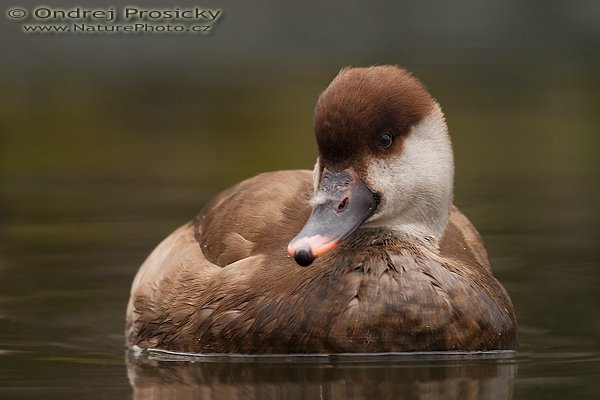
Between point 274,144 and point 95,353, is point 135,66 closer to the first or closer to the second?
point 274,144

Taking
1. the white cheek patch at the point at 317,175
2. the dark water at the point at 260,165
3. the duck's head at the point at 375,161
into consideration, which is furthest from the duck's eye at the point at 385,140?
the dark water at the point at 260,165

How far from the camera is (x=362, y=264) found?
28.1ft

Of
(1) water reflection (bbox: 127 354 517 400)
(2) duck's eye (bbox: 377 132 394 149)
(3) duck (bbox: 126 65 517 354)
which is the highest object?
(2) duck's eye (bbox: 377 132 394 149)

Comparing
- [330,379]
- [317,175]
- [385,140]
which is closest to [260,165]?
[317,175]

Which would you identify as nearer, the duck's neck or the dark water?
the dark water

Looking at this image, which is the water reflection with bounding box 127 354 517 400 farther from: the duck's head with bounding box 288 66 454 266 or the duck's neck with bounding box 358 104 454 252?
the duck's neck with bounding box 358 104 454 252

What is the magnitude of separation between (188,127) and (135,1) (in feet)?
5.96

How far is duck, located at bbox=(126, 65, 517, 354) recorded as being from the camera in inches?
329

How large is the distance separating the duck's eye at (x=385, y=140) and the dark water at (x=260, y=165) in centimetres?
107

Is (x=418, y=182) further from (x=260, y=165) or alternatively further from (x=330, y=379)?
(x=260, y=165)

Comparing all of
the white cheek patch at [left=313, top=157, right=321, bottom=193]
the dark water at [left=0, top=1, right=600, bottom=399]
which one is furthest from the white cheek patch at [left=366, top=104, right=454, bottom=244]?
the dark water at [left=0, top=1, right=600, bottom=399]

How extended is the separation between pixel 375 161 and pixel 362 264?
55 cm

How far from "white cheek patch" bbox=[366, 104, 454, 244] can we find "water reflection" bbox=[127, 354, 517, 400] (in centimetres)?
74

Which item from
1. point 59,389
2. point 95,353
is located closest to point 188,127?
point 95,353
